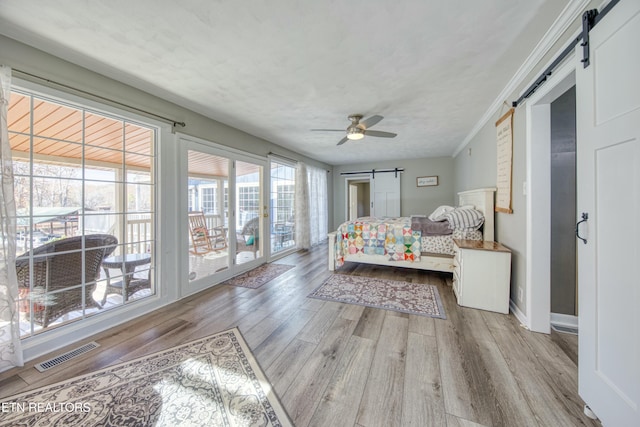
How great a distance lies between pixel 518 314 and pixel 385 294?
1317 mm

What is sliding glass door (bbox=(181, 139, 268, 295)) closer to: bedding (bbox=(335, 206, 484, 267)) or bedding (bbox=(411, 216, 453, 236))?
bedding (bbox=(335, 206, 484, 267))

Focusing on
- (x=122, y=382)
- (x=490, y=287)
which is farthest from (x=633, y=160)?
(x=122, y=382)

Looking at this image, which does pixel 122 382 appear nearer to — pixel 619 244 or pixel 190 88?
pixel 190 88

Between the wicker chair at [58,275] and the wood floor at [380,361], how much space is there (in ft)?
1.33

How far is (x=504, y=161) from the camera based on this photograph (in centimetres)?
260

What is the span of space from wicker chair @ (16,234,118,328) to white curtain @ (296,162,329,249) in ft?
12.0

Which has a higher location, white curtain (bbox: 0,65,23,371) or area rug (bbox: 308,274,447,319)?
white curtain (bbox: 0,65,23,371)

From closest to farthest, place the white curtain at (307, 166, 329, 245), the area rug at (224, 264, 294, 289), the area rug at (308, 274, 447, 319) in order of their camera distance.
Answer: the area rug at (308, 274, 447, 319) → the area rug at (224, 264, 294, 289) → the white curtain at (307, 166, 329, 245)

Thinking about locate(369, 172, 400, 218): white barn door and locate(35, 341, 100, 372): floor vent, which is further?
locate(369, 172, 400, 218): white barn door

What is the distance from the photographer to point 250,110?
303 cm

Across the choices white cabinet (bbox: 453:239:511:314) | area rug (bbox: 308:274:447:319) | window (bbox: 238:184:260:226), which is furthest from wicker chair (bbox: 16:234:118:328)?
white cabinet (bbox: 453:239:511:314)

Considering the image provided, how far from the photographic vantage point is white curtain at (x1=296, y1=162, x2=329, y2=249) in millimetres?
5445

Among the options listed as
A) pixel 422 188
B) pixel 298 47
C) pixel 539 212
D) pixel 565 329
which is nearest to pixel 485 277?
pixel 565 329

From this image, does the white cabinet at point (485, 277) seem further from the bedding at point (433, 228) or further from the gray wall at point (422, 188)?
the gray wall at point (422, 188)
